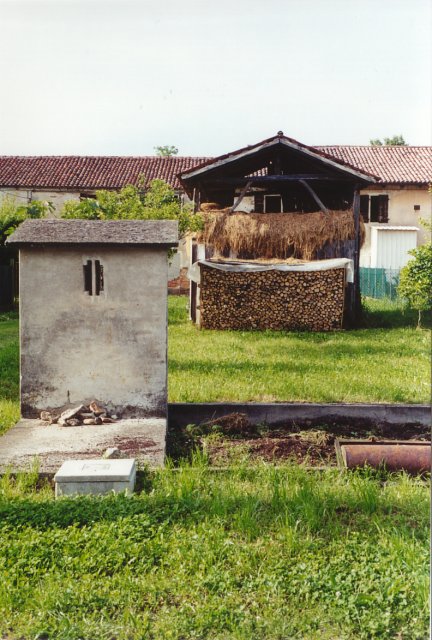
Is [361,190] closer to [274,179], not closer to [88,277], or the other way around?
[274,179]

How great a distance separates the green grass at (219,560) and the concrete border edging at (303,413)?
2199 mm

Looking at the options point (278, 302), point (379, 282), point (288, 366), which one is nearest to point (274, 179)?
point (278, 302)

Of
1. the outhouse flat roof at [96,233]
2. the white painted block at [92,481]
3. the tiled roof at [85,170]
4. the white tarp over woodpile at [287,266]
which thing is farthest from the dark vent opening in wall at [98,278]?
the tiled roof at [85,170]

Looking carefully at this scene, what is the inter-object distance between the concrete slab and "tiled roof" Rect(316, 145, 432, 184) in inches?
940

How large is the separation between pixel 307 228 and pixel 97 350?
A: 35.9ft

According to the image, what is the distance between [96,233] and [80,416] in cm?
198

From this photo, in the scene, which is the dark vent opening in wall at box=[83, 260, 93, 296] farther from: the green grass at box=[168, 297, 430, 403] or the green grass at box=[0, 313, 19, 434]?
the green grass at box=[168, 297, 430, 403]

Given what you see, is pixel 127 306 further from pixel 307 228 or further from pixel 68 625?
pixel 307 228

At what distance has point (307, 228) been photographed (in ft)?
57.7

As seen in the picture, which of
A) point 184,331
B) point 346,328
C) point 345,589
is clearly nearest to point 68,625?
point 345,589

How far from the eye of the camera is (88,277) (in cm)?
761

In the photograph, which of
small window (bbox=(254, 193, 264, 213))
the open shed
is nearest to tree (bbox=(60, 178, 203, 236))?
the open shed

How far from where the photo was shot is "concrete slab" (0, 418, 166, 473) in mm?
5988

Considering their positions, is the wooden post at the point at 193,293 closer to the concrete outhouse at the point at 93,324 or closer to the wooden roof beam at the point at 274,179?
the wooden roof beam at the point at 274,179
